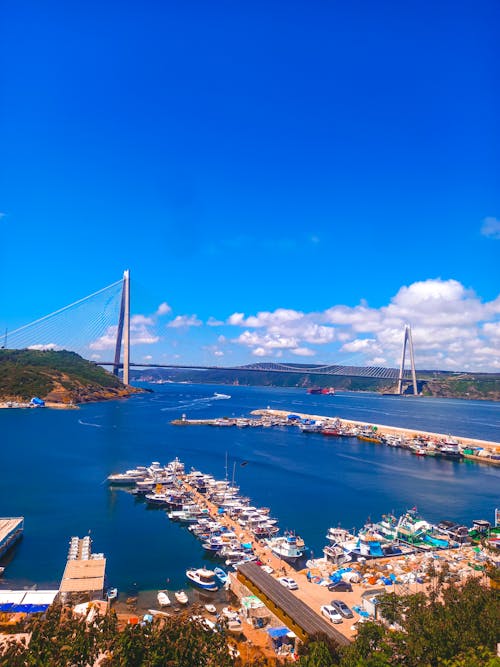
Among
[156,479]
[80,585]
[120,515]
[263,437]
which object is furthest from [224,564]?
[263,437]

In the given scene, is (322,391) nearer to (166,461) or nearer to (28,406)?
(28,406)

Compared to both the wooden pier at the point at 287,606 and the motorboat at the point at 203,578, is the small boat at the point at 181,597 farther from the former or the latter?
the wooden pier at the point at 287,606

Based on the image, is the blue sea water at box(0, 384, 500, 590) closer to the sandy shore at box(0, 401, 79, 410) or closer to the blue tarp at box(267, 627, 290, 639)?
the blue tarp at box(267, 627, 290, 639)

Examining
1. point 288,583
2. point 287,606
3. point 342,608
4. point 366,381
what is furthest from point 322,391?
A: point 287,606

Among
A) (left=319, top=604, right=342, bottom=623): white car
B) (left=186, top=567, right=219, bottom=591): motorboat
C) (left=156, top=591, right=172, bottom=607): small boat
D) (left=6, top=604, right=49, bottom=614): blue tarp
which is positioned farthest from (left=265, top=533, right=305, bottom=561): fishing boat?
(left=6, top=604, right=49, bottom=614): blue tarp

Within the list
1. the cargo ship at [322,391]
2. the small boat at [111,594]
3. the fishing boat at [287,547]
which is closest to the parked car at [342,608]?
the fishing boat at [287,547]
